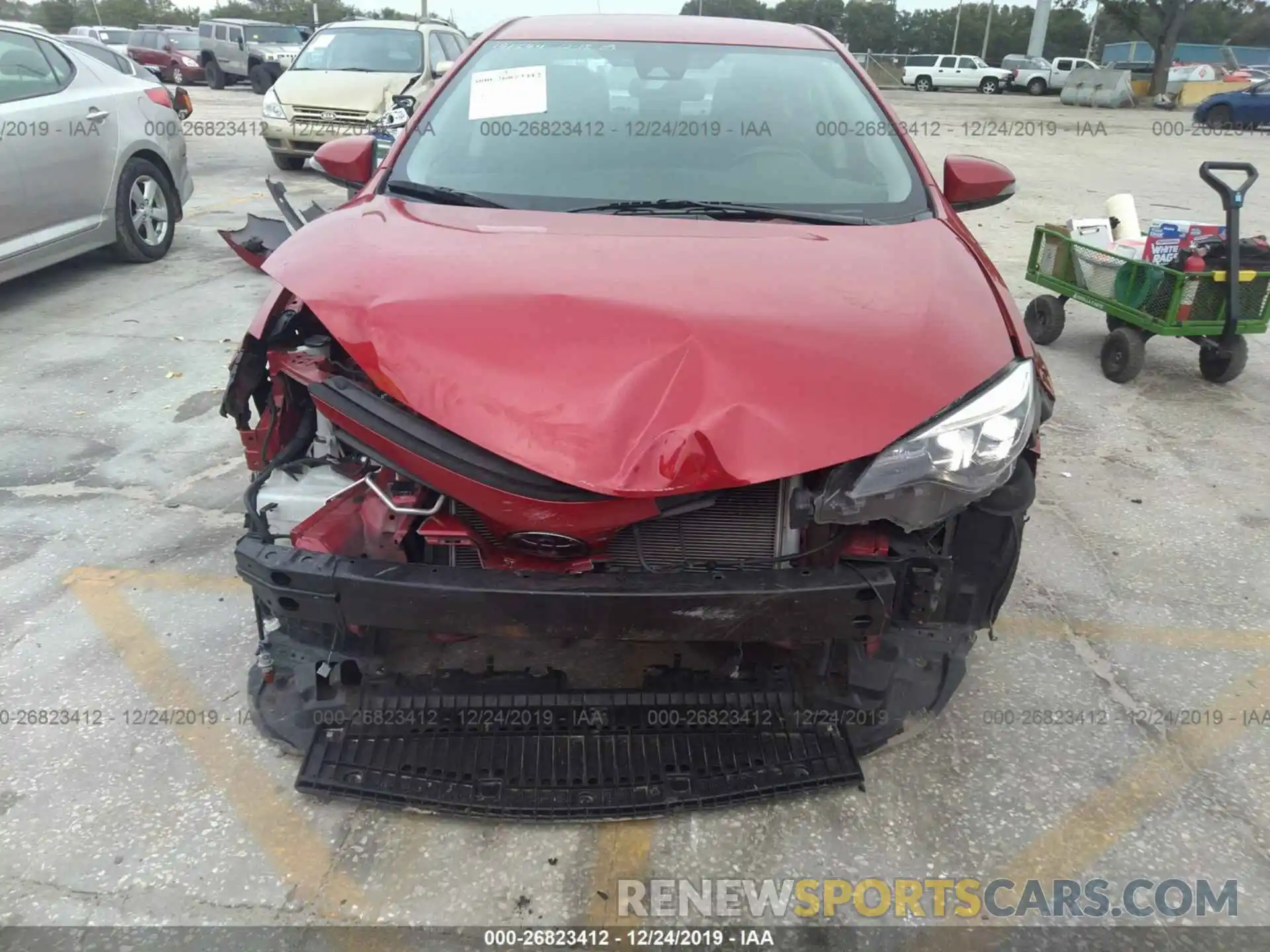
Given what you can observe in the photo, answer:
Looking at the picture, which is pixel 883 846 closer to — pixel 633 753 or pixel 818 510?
pixel 633 753

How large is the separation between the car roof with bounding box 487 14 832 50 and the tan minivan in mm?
6446

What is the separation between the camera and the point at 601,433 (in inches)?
71.4

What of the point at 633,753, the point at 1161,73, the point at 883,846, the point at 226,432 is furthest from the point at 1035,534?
the point at 1161,73

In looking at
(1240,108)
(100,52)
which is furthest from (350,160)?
(1240,108)

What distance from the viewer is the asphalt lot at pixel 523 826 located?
204 centimetres

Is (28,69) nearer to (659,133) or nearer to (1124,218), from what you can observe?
(659,133)

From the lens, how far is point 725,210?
267 cm

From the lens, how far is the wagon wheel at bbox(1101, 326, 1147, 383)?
5133 mm

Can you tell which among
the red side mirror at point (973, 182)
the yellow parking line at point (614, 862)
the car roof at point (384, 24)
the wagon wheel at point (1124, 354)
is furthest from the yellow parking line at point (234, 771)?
the car roof at point (384, 24)

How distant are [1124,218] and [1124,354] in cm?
118

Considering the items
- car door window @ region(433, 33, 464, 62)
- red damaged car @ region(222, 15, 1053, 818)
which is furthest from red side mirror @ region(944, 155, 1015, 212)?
car door window @ region(433, 33, 464, 62)

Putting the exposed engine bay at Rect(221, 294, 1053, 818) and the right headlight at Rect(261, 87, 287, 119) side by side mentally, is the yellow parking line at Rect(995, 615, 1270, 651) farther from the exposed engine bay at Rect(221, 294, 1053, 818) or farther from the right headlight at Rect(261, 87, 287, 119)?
the right headlight at Rect(261, 87, 287, 119)

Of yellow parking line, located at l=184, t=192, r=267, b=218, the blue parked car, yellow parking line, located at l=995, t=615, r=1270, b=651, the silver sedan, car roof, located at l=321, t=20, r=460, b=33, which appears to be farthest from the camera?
the blue parked car

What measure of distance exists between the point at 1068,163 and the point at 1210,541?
43.5ft
